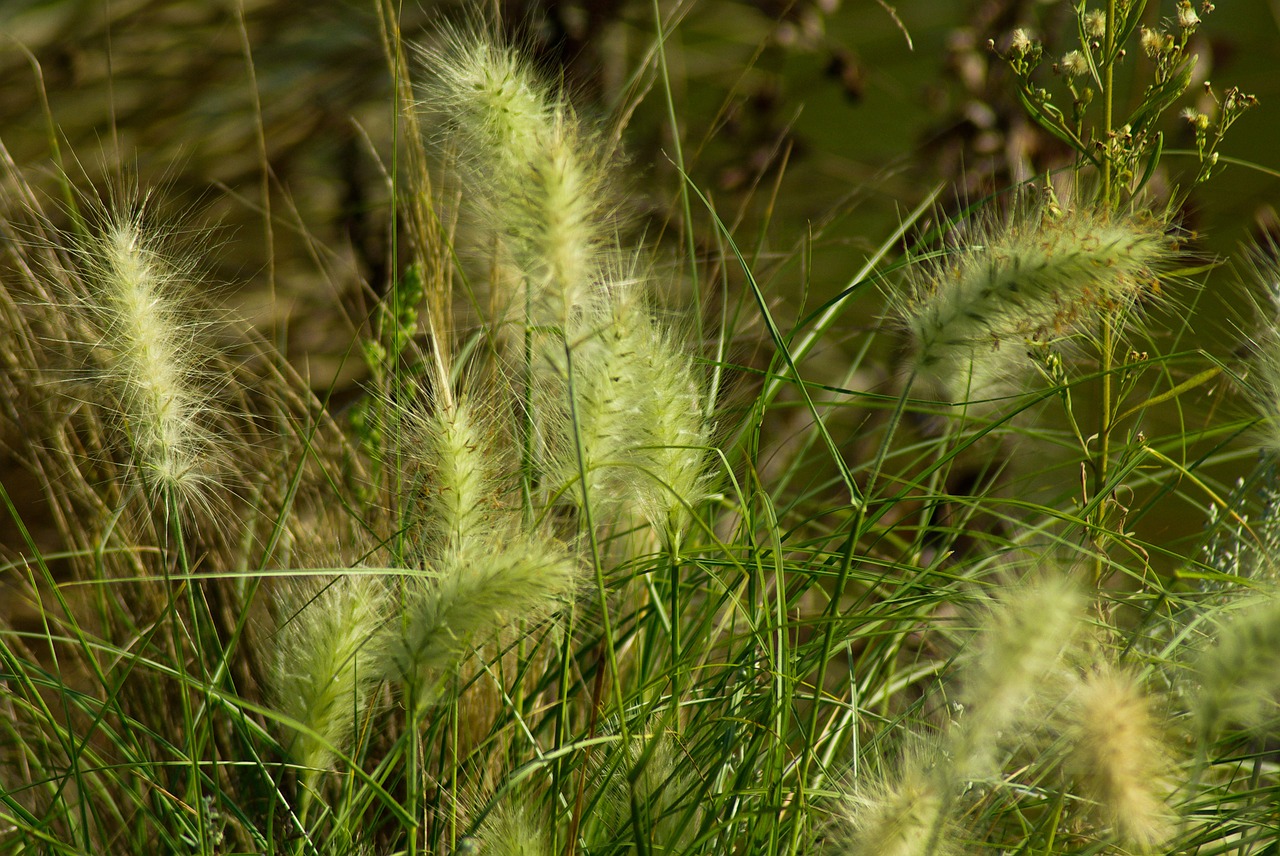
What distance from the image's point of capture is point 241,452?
1.18 m

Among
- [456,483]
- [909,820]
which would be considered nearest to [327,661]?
[456,483]

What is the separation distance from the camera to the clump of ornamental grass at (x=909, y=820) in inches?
19.2

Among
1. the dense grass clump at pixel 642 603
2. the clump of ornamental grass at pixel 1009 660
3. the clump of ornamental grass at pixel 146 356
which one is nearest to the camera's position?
the clump of ornamental grass at pixel 1009 660

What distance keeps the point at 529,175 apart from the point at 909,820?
0.41 metres

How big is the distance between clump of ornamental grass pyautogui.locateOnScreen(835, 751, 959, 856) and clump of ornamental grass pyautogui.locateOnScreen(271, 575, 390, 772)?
11.3 inches

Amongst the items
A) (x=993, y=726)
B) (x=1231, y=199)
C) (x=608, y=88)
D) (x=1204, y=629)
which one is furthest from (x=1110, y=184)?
(x=1231, y=199)

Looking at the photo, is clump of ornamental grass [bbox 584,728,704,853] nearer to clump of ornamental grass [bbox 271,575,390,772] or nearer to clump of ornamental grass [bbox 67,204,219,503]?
clump of ornamental grass [bbox 271,575,390,772]

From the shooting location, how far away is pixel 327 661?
657 millimetres

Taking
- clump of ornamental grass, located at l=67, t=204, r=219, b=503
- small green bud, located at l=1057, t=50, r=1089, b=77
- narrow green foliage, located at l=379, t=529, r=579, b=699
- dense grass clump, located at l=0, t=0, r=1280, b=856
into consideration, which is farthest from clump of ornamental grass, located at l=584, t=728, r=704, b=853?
small green bud, located at l=1057, t=50, r=1089, b=77

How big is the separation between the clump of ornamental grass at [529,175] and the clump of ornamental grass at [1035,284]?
0.75 ft

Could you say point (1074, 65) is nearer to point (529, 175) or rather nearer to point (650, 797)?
point (529, 175)

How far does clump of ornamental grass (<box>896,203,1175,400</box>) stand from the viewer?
0.63m

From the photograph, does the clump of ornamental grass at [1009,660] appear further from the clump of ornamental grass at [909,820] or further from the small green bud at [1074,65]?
the small green bud at [1074,65]

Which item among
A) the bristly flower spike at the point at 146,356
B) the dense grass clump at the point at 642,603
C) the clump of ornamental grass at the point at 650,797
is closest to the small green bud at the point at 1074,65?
the dense grass clump at the point at 642,603
